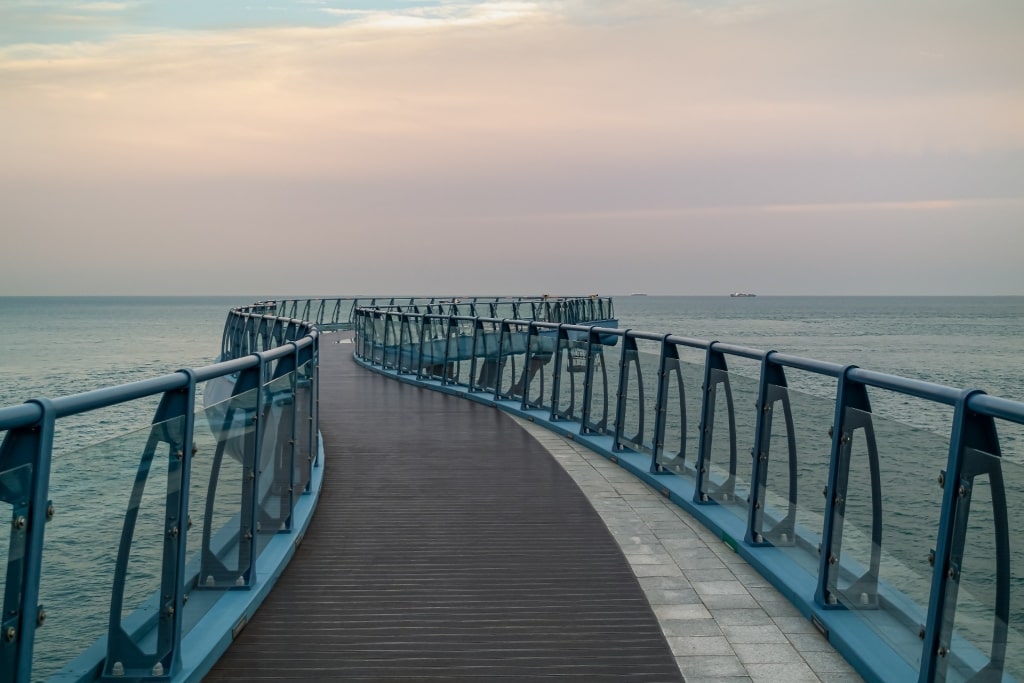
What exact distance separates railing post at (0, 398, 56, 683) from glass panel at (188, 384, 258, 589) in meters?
1.33

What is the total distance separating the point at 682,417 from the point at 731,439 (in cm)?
108

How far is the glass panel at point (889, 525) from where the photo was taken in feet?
12.7

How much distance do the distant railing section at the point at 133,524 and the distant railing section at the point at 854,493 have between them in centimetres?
266

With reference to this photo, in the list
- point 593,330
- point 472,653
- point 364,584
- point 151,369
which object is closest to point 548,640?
point 472,653

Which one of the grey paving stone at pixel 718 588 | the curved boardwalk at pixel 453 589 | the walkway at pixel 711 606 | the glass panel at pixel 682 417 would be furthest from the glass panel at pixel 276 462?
the glass panel at pixel 682 417

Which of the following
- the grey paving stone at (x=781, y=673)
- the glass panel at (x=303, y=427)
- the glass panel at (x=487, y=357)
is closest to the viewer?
the grey paving stone at (x=781, y=673)

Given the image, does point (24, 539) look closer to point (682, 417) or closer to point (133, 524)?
point (133, 524)

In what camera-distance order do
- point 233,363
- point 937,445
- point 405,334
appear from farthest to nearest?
point 405,334 → point 233,363 → point 937,445

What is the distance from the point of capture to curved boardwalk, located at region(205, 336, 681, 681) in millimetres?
4207

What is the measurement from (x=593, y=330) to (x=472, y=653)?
6.09m

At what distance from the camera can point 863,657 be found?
412cm

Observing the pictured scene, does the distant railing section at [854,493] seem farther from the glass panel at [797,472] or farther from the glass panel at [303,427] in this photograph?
the glass panel at [303,427]

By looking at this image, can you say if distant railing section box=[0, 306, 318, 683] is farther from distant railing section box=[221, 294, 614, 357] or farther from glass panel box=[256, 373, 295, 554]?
distant railing section box=[221, 294, 614, 357]

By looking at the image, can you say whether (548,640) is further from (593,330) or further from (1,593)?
(593,330)
